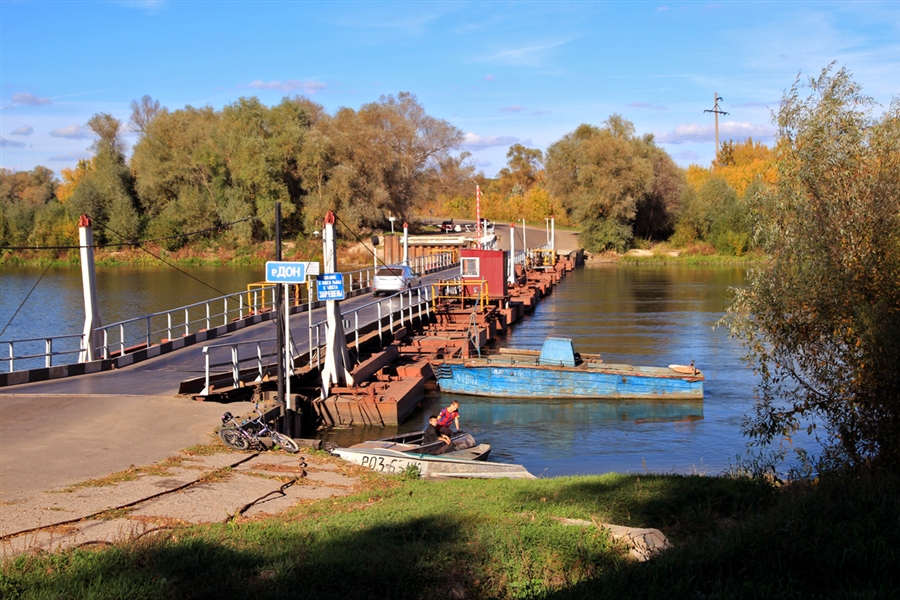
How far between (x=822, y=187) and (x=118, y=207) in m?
81.6

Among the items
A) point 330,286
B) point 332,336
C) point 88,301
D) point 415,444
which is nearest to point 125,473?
point 415,444

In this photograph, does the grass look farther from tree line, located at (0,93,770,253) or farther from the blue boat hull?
tree line, located at (0,93,770,253)

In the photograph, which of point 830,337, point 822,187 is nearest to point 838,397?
point 830,337

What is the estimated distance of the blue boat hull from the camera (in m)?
24.9

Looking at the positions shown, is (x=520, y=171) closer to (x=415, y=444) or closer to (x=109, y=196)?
(x=109, y=196)

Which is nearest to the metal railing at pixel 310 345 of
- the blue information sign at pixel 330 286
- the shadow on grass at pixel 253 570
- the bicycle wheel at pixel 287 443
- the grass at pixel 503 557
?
the blue information sign at pixel 330 286

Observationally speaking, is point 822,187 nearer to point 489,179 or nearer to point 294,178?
point 294,178

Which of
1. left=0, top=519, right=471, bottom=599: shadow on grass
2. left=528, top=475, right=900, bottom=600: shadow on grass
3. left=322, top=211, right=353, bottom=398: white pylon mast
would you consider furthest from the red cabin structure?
left=0, top=519, right=471, bottom=599: shadow on grass

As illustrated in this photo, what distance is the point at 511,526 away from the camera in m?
8.66

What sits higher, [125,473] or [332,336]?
[332,336]

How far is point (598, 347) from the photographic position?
3525 cm

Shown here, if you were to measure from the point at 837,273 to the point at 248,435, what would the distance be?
401 inches

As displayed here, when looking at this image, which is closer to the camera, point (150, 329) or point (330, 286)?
point (330, 286)

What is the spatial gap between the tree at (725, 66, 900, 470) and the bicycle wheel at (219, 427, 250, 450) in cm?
884
